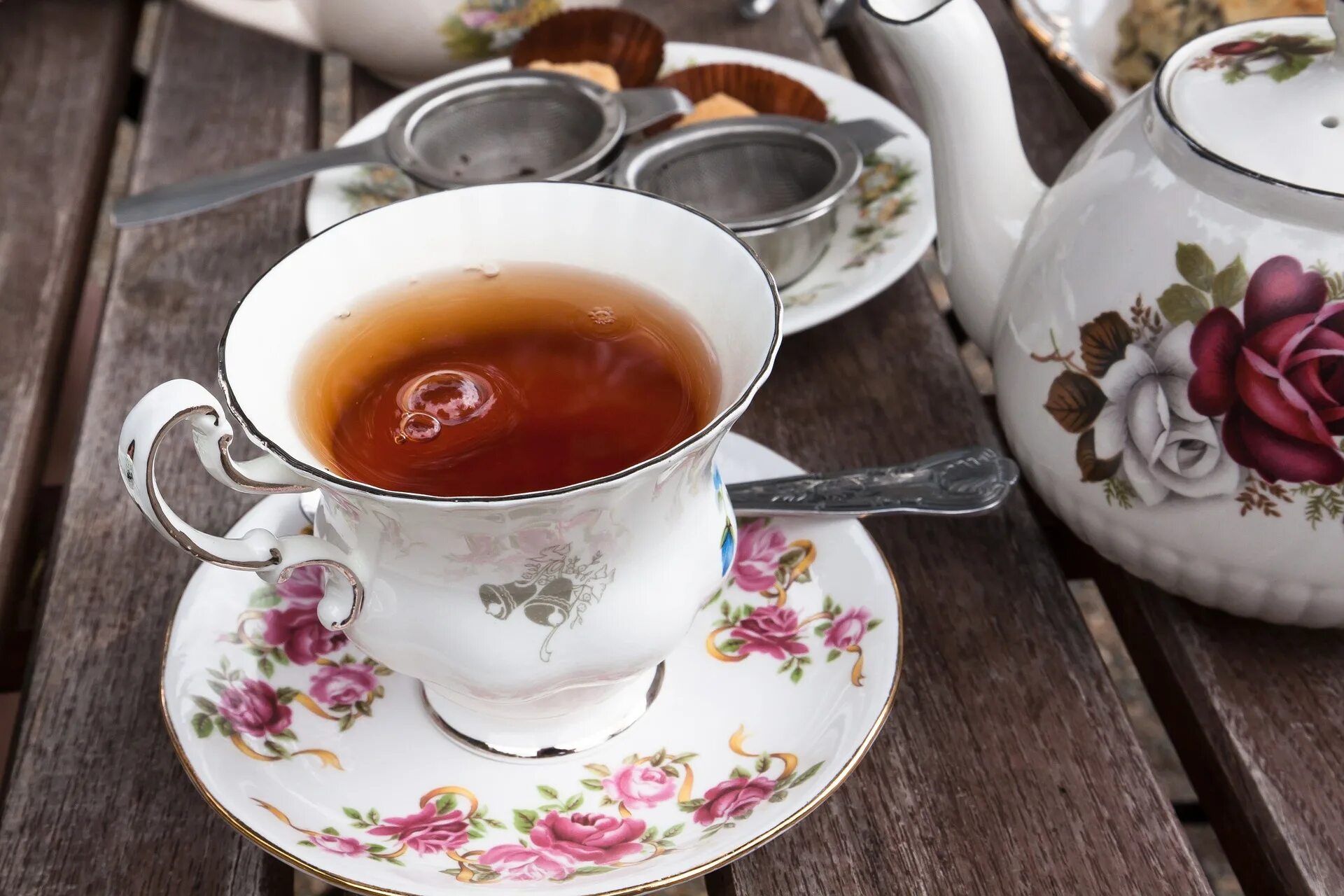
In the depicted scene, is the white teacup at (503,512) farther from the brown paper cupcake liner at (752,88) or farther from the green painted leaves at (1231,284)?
the brown paper cupcake liner at (752,88)

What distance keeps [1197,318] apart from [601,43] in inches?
27.1

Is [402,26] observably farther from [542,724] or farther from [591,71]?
[542,724]

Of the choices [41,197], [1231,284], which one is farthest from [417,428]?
[41,197]

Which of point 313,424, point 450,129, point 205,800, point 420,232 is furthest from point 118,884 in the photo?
point 450,129

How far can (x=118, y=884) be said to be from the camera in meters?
0.50

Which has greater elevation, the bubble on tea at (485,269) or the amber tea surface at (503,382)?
the bubble on tea at (485,269)

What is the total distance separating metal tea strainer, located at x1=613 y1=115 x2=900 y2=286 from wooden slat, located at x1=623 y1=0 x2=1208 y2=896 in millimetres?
183

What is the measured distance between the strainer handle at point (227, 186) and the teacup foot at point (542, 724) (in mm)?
483

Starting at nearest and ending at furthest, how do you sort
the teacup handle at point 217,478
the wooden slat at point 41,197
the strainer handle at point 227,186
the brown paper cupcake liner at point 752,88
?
1. the teacup handle at point 217,478
2. the wooden slat at point 41,197
3. the strainer handle at point 227,186
4. the brown paper cupcake liner at point 752,88

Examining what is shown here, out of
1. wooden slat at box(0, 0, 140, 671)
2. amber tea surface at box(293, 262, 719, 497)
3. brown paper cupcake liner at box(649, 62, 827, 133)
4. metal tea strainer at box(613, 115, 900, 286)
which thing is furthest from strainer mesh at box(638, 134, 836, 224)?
wooden slat at box(0, 0, 140, 671)

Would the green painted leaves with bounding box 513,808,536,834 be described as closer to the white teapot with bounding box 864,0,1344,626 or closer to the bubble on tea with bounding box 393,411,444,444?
the bubble on tea with bounding box 393,411,444,444

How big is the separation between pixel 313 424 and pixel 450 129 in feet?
1.70

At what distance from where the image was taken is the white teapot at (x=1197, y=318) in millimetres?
493

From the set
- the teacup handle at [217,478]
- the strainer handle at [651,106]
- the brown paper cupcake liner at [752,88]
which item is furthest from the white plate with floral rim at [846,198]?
the teacup handle at [217,478]
